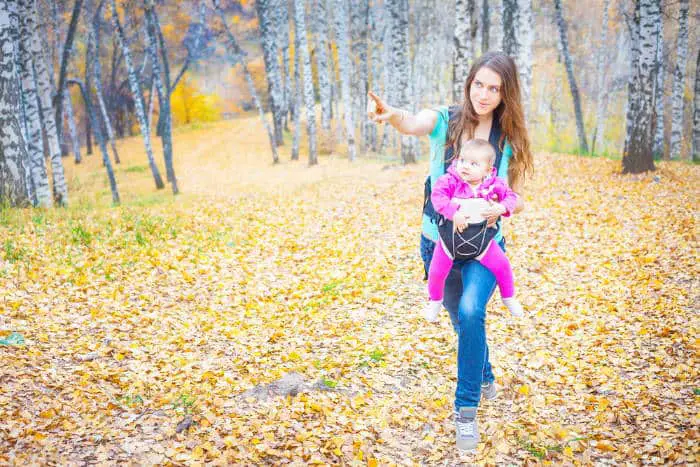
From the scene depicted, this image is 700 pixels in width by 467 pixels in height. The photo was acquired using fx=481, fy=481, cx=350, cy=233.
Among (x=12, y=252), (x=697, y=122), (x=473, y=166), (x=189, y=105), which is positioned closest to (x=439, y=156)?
(x=473, y=166)

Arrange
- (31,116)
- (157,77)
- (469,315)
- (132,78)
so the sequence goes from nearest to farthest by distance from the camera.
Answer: (469,315), (31,116), (157,77), (132,78)

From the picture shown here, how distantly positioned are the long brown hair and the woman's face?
0.03 metres

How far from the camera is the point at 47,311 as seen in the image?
5727 millimetres

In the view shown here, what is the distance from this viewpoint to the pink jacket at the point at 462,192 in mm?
3416

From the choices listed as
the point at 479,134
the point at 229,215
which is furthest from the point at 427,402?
the point at 229,215

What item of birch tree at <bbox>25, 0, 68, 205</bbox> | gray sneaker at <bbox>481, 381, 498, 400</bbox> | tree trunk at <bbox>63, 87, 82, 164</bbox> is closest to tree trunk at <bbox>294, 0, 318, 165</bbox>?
birch tree at <bbox>25, 0, 68, 205</bbox>

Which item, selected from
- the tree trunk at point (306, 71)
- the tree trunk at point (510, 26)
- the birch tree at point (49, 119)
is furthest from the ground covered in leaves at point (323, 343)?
the tree trunk at point (306, 71)

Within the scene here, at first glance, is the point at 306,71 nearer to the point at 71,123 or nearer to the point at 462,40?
the point at 462,40

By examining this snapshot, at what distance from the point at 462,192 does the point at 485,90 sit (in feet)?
2.51

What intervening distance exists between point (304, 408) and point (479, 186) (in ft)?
8.34

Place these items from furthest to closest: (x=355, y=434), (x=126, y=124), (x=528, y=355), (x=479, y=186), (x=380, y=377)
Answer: (x=126, y=124)
(x=528, y=355)
(x=380, y=377)
(x=355, y=434)
(x=479, y=186)

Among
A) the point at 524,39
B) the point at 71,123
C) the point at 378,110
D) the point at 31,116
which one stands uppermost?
the point at 524,39

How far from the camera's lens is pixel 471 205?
338 cm

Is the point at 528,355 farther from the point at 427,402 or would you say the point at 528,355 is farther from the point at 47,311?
the point at 47,311
